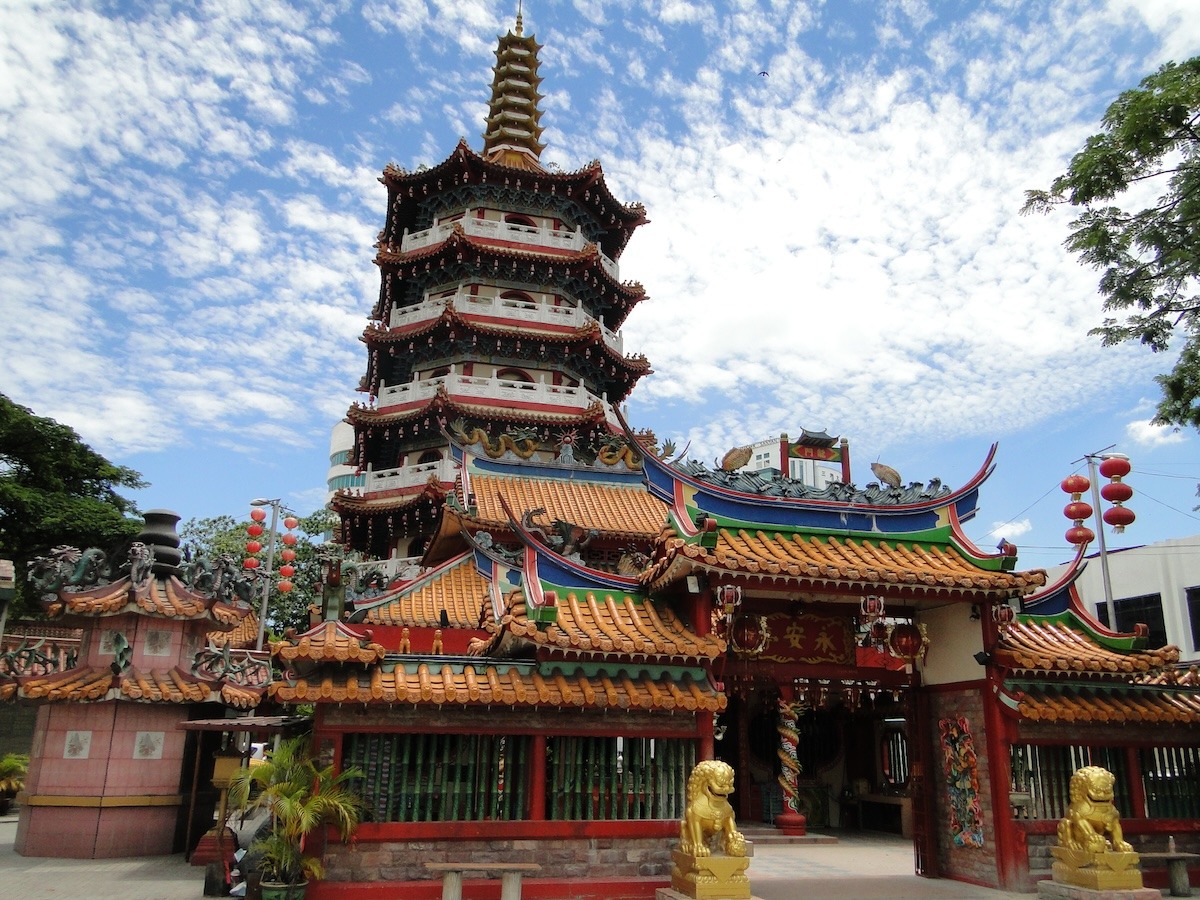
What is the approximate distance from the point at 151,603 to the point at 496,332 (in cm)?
1344

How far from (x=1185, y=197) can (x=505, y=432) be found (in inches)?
656

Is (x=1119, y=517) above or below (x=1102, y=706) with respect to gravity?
above

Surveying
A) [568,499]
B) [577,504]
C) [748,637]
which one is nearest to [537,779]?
[748,637]

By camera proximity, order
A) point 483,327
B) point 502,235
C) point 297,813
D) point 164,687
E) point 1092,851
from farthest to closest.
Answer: point 502,235 < point 483,327 < point 164,687 < point 1092,851 < point 297,813

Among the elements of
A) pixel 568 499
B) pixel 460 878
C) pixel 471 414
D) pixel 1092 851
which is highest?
pixel 471 414

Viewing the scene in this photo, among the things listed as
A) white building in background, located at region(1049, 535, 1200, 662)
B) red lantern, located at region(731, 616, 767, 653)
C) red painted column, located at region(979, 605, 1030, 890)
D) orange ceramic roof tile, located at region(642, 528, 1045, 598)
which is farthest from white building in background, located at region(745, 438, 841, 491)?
white building in background, located at region(1049, 535, 1200, 662)

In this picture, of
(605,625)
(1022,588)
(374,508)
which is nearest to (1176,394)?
(1022,588)

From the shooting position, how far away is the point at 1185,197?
11359 mm

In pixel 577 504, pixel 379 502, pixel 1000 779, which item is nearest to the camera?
pixel 1000 779

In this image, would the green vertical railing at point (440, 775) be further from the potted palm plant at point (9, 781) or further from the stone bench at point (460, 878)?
the potted palm plant at point (9, 781)

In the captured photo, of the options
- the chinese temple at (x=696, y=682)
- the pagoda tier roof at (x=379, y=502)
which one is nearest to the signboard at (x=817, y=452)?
the chinese temple at (x=696, y=682)

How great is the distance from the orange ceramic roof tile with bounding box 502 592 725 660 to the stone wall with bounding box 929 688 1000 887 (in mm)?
3328

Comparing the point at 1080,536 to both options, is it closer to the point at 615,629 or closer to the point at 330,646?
the point at 615,629

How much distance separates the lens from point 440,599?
17.1m
